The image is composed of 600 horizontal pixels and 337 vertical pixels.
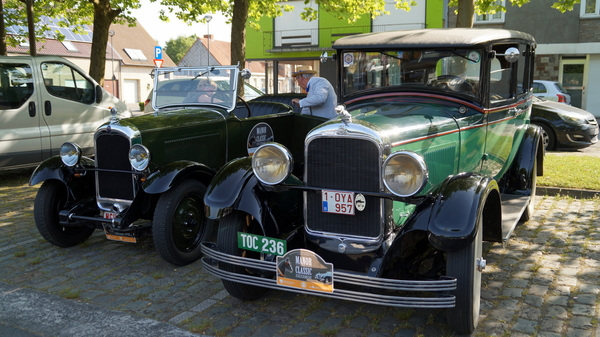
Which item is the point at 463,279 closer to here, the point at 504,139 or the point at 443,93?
the point at 443,93

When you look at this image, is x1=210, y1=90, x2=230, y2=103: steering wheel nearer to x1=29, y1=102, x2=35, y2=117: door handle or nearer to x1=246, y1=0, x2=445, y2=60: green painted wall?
x1=29, y1=102, x2=35, y2=117: door handle

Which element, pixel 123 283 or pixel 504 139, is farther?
pixel 504 139

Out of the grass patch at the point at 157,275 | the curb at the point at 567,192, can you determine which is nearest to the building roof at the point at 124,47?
the curb at the point at 567,192

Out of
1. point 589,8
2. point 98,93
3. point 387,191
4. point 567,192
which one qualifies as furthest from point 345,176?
point 589,8

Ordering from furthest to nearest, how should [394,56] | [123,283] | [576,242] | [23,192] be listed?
[23,192], [576,242], [394,56], [123,283]

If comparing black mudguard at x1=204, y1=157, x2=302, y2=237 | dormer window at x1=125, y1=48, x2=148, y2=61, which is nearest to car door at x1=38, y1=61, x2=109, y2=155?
black mudguard at x1=204, y1=157, x2=302, y2=237

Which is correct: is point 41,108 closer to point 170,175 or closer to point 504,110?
point 170,175

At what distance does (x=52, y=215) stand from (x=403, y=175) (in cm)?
368

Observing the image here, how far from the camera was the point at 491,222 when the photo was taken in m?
3.94

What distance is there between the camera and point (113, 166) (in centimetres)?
513

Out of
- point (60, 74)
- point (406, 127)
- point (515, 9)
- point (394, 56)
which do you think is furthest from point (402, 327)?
point (515, 9)

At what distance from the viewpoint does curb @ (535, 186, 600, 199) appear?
714 cm

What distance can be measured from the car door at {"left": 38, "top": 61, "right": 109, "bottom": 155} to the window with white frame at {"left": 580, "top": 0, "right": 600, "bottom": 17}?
19.2 m

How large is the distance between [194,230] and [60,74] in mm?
5433
